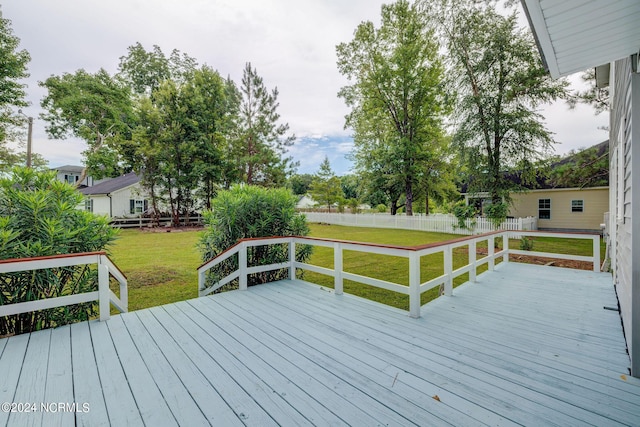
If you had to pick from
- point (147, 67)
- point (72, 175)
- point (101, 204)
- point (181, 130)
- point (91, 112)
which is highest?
point (147, 67)

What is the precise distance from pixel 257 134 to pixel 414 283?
1978 centimetres

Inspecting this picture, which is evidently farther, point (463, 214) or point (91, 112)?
point (91, 112)

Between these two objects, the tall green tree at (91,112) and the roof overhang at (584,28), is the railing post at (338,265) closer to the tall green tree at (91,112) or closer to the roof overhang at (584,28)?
the roof overhang at (584,28)

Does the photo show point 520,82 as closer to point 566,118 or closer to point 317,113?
point 566,118

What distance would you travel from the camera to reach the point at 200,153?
19.7 meters

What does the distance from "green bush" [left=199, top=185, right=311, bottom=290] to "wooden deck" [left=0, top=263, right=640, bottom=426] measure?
4.34ft

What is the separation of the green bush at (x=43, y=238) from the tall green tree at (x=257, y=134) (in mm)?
16842

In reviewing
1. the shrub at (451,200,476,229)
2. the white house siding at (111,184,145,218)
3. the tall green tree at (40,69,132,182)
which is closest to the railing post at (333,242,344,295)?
the shrub at (451,200,476,229)

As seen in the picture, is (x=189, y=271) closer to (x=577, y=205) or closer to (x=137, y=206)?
(x=137, y=206)

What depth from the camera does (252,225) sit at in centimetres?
516

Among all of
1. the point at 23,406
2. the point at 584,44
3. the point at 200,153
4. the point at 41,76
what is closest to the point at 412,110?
the point at 200,153

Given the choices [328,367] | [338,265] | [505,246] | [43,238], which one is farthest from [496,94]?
[43,238]

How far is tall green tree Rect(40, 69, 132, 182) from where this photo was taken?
66.8 ft

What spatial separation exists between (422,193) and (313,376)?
65.1ft
